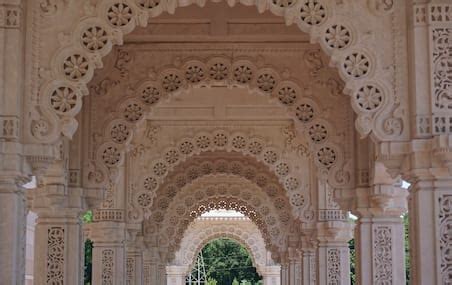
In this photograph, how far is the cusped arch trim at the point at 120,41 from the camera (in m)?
8.95

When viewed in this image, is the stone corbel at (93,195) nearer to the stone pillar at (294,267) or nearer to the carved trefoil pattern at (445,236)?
the carved trefoil pattern at (445,236)

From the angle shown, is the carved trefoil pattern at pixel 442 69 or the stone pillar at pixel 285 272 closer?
the carved trefoil pattern at pixel 442 69

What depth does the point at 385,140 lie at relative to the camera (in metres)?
8.95

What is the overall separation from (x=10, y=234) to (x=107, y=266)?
7225mm

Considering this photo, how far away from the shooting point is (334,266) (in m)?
15.8

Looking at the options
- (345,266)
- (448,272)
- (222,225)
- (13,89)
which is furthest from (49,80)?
(222,225)

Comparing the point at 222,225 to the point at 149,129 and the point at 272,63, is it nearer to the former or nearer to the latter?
the point at 149,129

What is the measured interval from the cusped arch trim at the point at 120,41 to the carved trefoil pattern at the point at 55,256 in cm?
330

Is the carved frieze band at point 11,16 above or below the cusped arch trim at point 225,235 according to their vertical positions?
above

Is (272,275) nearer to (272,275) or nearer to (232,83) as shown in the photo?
(272,275)

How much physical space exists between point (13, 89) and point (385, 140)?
3436 mm

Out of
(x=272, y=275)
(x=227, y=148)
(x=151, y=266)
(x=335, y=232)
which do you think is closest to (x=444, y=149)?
(x=335, y=232)

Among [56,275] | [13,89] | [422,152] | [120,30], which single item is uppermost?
[120,30]

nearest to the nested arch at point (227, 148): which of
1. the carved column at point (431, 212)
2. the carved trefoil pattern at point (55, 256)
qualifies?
the carved trefoil pattern at point (55, 256)
